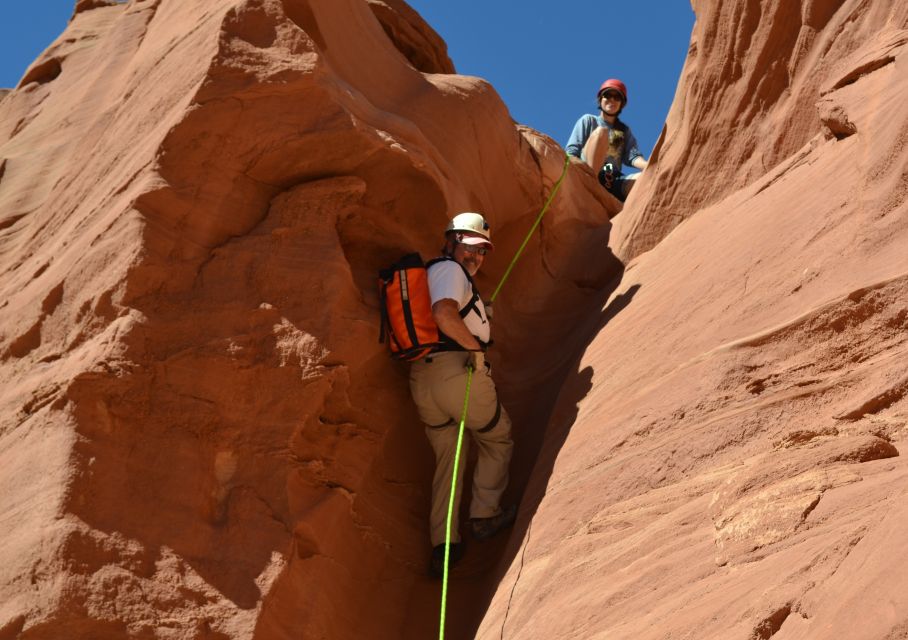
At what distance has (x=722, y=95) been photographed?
7.87 m

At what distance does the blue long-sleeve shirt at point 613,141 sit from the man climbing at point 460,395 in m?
4.22

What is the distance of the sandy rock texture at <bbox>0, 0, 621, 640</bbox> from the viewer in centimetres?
581

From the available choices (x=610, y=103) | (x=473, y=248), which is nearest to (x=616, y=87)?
(x=610, y=103)

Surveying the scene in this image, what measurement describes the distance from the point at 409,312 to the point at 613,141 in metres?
5.46

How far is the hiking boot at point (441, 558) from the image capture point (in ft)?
22.6

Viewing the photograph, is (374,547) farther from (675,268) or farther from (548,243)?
(548,243)

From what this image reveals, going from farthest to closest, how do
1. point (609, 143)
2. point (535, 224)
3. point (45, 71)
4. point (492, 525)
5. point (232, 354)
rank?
point (609, 143)
point (45, 71)
point (535, 224)
point (492, 525)
point (232, 354)

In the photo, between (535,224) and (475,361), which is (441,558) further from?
(535,224)

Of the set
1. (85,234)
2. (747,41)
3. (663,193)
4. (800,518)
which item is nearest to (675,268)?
(663,193)

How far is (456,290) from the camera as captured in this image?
22.2 feet

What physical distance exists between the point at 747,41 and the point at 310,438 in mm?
4074

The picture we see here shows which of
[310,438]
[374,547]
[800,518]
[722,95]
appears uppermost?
[722,95]

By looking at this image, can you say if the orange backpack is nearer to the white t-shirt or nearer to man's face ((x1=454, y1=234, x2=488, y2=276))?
the white t-shirt

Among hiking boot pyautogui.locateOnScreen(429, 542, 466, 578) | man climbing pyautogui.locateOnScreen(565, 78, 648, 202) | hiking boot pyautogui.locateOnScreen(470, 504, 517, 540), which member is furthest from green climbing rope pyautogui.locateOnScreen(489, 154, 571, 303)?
hiking boot pyautogui.locateOnScreen(429, 542, 466, 578)
